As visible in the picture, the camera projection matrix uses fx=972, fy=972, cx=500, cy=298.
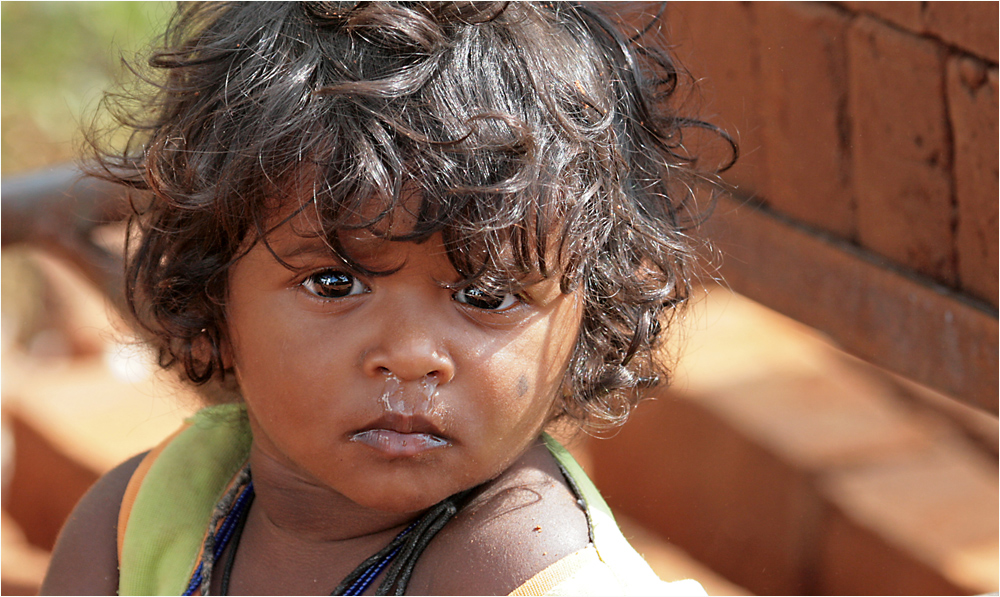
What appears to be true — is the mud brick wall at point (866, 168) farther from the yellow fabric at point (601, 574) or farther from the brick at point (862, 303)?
the yellow fabric at point (601, 574)

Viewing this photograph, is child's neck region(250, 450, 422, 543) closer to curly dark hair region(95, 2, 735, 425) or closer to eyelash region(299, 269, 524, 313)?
curly dark hair region(95, 2, 735, 425)

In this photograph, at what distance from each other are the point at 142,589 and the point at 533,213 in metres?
0.79

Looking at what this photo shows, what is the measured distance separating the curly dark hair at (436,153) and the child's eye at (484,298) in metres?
0.02

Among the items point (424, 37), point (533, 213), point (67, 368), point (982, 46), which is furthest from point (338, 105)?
point (67, 368)

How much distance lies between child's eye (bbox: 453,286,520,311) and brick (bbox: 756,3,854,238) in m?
A: 0.82

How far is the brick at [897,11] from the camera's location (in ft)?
4.78

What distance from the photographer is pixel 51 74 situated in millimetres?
5332

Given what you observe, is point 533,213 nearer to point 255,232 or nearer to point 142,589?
point 255,232

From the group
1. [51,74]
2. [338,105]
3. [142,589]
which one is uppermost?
[338,105]

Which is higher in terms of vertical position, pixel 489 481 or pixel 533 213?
pixel 533 213

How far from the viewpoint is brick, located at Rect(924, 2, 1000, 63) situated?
135 cm

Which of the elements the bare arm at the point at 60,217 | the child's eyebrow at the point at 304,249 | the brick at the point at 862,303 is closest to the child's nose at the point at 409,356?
the child's eyebrow at the point at 304,249

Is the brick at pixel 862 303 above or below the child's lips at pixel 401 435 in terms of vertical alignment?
below

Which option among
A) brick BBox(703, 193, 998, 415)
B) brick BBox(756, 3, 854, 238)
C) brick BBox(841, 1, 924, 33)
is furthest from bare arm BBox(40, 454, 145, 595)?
brick BBox(841, 1, 924, 33)
